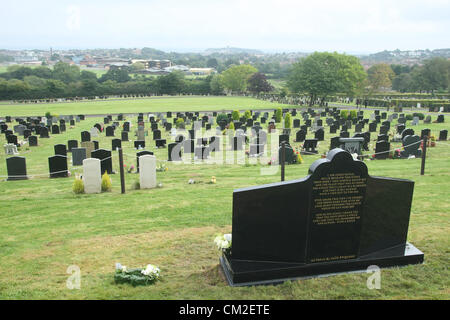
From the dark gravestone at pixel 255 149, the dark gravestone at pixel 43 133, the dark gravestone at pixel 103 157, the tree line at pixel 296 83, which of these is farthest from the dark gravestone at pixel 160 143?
the tree line at pixel 296 83

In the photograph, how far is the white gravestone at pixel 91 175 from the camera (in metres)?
12.4

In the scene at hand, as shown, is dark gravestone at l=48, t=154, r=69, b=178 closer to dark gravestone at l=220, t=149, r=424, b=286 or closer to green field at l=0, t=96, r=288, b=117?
dark gravestone at l=220, t=149, r=424, b=286

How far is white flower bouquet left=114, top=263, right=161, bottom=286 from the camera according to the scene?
607cm

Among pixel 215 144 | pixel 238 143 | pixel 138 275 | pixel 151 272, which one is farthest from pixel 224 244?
pixel 238 143

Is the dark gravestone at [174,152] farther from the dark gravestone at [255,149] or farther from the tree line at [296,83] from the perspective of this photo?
the tree line at [296,83]

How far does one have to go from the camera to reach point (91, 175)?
12.5 metres

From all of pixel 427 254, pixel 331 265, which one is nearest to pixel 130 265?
pixel 331 265

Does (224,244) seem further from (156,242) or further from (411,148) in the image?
(411,148)

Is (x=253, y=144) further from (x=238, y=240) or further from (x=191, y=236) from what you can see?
(x=238, y=240)

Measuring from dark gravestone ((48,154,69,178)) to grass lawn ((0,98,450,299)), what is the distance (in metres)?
1.34

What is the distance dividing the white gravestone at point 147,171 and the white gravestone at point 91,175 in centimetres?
141

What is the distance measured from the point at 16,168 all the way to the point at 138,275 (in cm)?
1179

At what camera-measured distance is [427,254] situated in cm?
707

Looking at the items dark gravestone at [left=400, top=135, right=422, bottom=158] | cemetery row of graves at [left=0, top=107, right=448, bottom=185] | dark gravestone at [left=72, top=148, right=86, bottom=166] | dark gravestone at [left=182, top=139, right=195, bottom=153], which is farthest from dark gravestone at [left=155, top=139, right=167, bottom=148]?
dark gravestone at [left=400, top=135, right=422, bottom=158]
